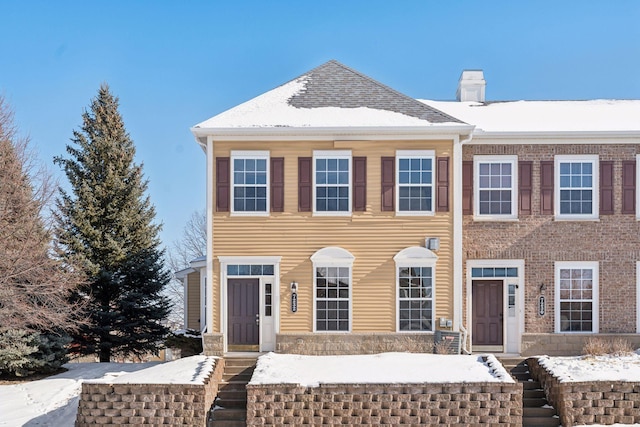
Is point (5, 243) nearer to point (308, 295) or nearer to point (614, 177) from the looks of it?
point (308, 295)

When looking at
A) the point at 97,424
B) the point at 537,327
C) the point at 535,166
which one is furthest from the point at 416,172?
the point at 97,424

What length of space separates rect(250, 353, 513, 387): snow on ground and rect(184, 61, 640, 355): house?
1.09m

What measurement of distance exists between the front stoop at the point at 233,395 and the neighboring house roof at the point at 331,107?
18.0ft

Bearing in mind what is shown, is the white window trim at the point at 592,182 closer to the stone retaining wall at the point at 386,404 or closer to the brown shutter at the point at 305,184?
the stone retaining wall at the point at 386,404

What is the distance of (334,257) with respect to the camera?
15.1m

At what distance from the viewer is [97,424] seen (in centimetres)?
1200

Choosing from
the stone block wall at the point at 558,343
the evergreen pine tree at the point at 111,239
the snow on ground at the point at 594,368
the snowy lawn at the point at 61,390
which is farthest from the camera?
the evergreen pine tree at the point at 111,239

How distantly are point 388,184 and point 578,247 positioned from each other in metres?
5.09

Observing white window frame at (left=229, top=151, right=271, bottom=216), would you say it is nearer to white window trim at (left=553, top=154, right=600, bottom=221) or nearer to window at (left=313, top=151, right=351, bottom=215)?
window at (left=313, top=151, right=351, bottom=215)

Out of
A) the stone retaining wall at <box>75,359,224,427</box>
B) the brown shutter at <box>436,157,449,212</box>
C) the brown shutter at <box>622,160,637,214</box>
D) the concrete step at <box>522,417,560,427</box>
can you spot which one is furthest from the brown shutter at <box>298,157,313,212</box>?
the brown shutter at <box>622,160,637,214</box>

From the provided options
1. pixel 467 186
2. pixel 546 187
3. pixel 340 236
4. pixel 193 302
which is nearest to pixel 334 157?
pixel 340 236

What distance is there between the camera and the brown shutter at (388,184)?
1520 cm

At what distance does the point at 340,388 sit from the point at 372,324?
130 inches

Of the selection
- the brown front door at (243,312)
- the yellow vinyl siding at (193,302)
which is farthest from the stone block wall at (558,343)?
the yellow vinyl siding at (193,302)
